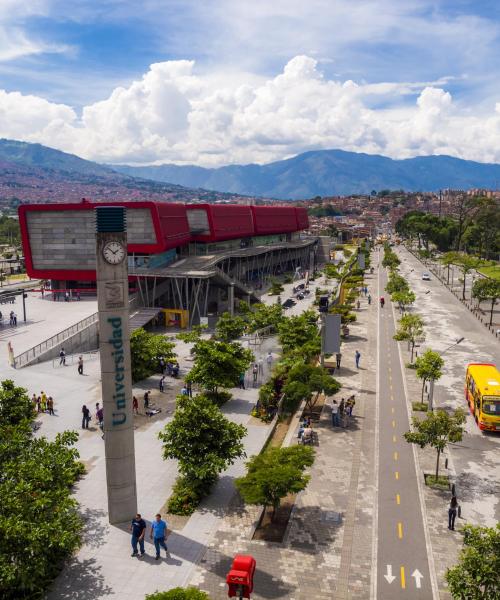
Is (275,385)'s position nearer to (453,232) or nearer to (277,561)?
(277,561)

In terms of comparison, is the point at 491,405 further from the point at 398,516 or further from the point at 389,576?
the point at 389,576

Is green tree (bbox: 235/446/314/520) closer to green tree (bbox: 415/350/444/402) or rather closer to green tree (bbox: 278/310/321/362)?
green tree (bbox: 415/350/444/402)

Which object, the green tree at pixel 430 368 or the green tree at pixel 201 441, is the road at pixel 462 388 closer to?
the green tree at pixel 430 368

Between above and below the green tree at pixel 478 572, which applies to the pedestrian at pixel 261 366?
below

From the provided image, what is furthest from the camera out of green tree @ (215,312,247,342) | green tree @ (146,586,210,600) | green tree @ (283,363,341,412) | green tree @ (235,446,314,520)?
green tree @ (215,312,247,342)

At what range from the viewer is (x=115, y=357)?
18922 millimetres

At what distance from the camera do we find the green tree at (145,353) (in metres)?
35.0

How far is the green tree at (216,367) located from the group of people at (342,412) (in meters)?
6.15

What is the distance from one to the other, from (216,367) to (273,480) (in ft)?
44.1

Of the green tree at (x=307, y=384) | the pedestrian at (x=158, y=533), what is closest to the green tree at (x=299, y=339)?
the green tree at (x=307, y=384)

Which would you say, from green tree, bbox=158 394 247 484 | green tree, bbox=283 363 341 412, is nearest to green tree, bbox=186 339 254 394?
green tree, bbox=283 363 341 412

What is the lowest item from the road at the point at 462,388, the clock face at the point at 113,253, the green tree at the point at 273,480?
the road at the point at 462,388

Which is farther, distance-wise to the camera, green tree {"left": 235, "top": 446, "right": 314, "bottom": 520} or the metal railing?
the metal railing

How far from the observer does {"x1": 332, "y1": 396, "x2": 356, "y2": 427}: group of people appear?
98.2 feet
